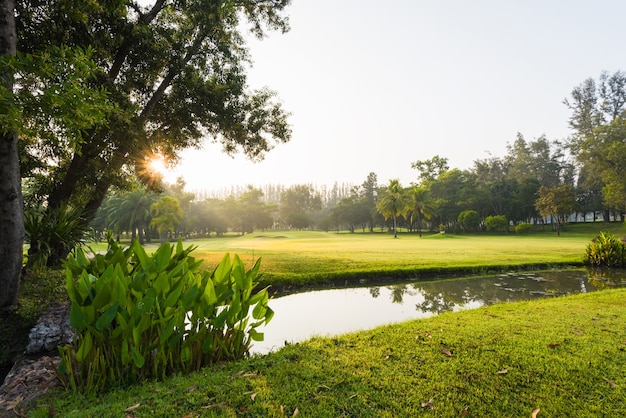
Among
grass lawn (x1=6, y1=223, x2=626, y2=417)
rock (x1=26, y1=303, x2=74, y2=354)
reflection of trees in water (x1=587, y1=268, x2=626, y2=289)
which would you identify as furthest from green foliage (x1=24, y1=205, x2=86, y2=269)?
reflection of trees in water (x1=587, y1=268, x2=626, y2=289)

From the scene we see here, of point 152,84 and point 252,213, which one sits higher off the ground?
point 152,84

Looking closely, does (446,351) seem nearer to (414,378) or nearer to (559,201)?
(414,378)

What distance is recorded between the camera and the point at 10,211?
616 centimetres

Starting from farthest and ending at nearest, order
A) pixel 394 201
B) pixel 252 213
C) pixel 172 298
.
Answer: pixel 252 213 → pixel 394 201 → pixel 172 298

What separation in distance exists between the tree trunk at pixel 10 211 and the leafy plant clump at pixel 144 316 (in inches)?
138

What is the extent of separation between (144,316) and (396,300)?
8.27m

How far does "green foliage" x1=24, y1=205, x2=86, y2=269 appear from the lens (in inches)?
342

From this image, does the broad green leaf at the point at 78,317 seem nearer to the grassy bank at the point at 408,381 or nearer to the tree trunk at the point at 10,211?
the grassy bank at the point at 408,381

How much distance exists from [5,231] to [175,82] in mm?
7526

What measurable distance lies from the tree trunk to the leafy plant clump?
3.49 m

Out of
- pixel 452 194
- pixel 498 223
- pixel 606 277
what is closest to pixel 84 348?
pixel 606 277

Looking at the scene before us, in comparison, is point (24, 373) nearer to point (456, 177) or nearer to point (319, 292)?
point (319, 292)

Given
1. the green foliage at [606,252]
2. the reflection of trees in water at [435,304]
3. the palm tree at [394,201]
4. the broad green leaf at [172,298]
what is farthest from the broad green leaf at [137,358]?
the palm tree at [394,201]

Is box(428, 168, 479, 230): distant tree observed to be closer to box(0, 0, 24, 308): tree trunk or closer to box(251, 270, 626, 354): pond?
box(251, 270, 626, 354): pond
